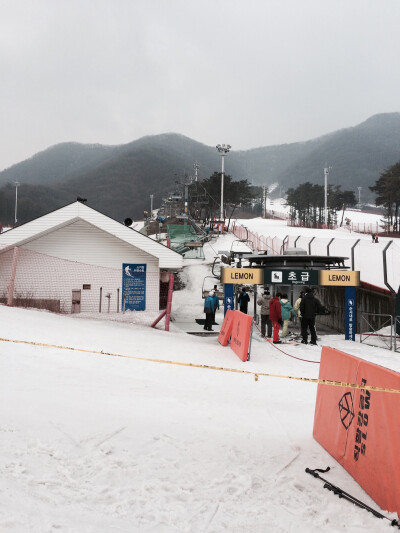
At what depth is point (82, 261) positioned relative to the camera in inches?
736

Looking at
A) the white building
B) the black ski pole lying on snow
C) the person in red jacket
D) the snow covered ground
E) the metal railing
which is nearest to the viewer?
the snow covered ground

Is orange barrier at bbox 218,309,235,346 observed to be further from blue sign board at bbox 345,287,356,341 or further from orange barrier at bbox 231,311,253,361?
blue sign board at bbox 345,287,356,341

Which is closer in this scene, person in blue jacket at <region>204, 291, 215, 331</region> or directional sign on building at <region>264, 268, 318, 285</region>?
directional sign on building at <region>264, 268, 318, 285</region>

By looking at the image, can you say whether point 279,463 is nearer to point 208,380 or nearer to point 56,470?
point 56,470

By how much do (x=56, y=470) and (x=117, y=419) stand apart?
133 cm

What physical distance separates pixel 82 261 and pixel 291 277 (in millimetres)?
9887

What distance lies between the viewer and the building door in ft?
58.9

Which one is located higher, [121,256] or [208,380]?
[121,256]

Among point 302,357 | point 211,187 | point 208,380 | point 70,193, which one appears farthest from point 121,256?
point 70,193

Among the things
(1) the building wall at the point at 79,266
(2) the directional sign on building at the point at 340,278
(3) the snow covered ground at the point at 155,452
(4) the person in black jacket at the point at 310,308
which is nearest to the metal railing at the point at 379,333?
(2) the directional sign on building at the point at 340,278

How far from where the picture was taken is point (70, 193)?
199 metres

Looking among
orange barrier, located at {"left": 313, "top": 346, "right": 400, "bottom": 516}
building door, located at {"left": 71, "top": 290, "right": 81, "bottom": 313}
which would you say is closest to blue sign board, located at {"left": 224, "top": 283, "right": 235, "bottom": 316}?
building door, located at {"left": 71, "top": 290, "right": 81, "bottom": 313}

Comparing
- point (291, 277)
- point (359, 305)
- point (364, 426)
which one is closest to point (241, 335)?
point (291, 277)

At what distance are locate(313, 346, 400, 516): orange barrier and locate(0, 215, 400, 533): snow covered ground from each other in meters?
0.15
